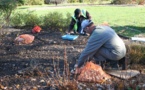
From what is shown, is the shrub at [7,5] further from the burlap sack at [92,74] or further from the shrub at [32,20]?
the burlap sack at [92,74]

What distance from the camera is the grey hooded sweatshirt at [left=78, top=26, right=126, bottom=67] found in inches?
223

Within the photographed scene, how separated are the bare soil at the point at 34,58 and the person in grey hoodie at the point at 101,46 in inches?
24.0

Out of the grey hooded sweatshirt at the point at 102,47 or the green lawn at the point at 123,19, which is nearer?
the grey hooded sweatshirt at the point at 102,47

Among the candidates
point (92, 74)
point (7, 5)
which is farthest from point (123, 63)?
point (7, 5)

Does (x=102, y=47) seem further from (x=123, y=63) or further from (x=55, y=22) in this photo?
(x=55, y=22)

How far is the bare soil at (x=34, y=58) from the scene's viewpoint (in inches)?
221

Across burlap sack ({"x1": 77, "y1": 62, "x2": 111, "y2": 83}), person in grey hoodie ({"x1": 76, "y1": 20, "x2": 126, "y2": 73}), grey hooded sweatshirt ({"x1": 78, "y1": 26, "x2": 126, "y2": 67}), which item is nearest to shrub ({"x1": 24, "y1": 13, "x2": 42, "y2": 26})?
person in grey hoodie ({"x1": 76, "y1": 20, "x2": 126, "y2": 73})

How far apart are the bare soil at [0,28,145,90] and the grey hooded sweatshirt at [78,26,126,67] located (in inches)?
24.1

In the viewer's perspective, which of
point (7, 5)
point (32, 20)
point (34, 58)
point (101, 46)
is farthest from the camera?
point (32, 20)

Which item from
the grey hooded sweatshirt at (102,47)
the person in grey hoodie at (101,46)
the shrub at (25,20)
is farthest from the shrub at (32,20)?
the grey hooded sweatshirt at (102,47)

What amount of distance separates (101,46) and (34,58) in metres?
2.10

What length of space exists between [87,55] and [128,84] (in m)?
1.00

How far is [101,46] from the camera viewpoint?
19.2 feet

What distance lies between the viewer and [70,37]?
9.43 metres
